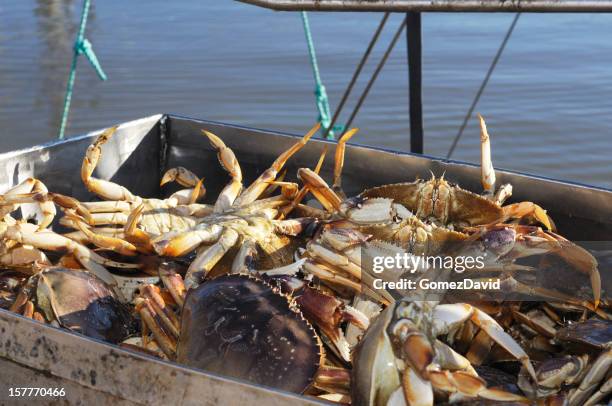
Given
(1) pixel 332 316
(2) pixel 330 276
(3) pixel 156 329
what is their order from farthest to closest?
(2) pixel 330 276
(3) pixel 156 329
(1) pixel 332 316

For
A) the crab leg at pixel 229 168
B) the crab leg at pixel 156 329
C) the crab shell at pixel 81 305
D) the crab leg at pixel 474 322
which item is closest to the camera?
the crab leg at pixel 474 322

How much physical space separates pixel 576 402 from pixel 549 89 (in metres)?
6.88

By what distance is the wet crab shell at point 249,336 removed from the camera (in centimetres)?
189

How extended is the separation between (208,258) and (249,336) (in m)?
0.73

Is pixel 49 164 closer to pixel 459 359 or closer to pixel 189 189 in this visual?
pixel 189 189

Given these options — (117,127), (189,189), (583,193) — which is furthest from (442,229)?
(117,127)

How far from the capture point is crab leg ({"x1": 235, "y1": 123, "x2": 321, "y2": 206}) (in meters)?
3.13

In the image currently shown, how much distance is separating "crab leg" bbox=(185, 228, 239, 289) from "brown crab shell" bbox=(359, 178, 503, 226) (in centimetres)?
51

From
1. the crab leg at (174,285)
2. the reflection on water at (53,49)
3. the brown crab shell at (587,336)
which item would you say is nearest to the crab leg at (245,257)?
the crab leg at (174,285)

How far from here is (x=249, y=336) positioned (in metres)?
1.97

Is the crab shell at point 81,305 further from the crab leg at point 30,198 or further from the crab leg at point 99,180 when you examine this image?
the crab leg at point 99,180

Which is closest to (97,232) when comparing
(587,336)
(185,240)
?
(185,240)

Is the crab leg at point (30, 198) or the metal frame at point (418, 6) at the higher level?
the metal frame at point (418, 6)

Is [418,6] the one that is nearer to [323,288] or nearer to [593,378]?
[323,288]
